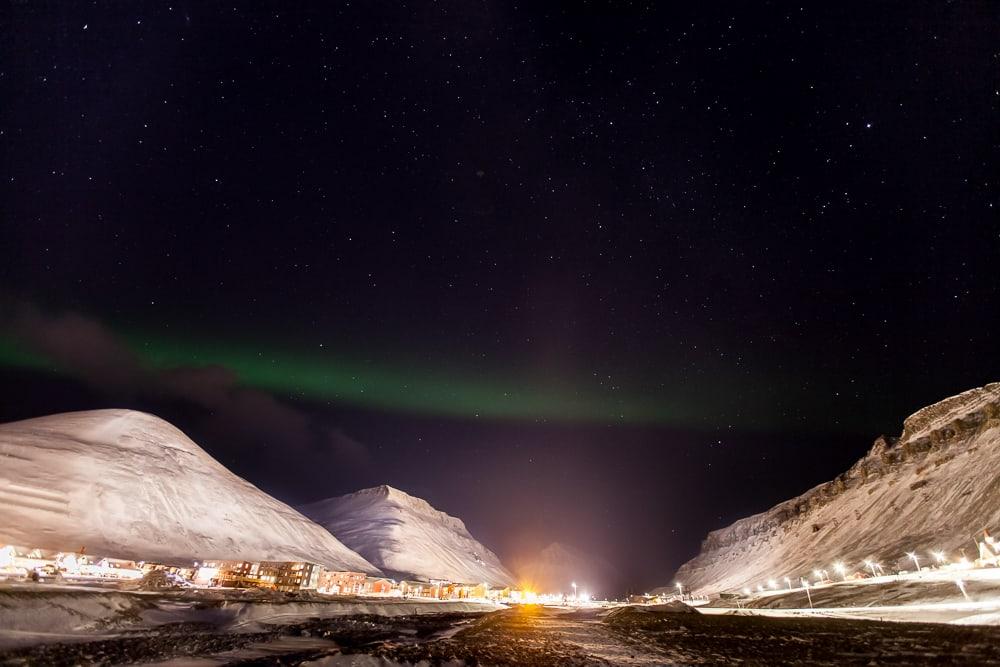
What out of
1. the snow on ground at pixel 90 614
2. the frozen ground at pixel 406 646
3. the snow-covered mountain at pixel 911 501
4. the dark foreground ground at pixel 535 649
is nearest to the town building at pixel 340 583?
the snow on ground at pixel 90 614

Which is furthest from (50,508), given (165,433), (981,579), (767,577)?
(767,577)

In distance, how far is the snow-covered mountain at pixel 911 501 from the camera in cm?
9225

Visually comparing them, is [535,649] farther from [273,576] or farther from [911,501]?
[911,501]

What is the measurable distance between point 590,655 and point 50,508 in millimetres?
115607

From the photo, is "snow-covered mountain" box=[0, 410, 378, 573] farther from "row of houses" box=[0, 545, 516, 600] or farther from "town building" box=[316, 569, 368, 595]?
"town building" box=[316, 569, 368, 595]

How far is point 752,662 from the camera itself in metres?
23.5

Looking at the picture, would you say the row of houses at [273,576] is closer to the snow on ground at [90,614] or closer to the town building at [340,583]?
the town building at [340,583]

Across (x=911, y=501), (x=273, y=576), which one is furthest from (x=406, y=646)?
(x=911, y=501)

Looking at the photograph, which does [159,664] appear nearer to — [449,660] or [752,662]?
[449,660]

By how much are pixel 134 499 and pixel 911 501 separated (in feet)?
625

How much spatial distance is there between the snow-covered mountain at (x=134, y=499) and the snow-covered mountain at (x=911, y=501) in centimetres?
14410

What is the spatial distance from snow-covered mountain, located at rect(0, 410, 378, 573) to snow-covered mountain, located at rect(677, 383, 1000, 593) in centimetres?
14410

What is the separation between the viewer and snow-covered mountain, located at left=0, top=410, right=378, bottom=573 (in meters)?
90.4

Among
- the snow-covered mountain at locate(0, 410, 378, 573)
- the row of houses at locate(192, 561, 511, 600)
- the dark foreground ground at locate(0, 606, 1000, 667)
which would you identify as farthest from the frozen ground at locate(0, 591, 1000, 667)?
the snow-covered mountain at locate(0, 410, 378, 573)
